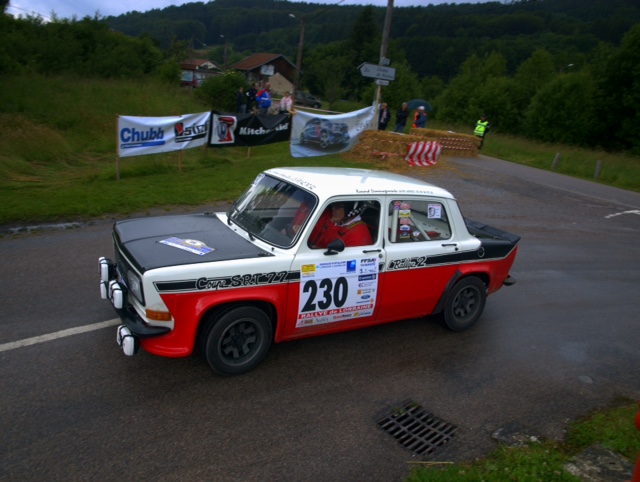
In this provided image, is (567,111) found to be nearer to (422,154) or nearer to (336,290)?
(422,154)

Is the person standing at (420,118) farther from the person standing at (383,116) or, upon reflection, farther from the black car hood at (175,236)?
the black car hood at (175,236)

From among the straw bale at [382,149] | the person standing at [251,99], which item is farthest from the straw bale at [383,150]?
the person standing at [251,99]

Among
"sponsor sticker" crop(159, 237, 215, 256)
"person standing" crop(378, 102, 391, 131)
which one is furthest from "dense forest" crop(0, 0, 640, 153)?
Answer: "sponsor sticker" crop(159, 237, 215, 256)

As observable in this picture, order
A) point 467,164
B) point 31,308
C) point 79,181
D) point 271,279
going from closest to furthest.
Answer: point 271,279 < point 31,308 < point 79,181 < point 467,164

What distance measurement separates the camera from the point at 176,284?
3945mm

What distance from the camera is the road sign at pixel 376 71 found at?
682 inches

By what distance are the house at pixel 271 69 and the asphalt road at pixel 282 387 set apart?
230 feet

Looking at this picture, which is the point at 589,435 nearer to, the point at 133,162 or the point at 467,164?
the point at 133,162

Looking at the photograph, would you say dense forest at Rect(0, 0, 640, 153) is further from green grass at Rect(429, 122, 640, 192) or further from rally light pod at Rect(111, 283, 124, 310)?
rally light pod at Rect(111, 283, 124, 310)

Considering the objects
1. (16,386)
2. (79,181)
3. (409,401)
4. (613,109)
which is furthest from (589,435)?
(613,109)

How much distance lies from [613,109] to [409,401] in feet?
131

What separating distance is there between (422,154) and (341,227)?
45.7ft

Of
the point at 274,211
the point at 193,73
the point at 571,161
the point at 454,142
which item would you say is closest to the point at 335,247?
the point at 274,211

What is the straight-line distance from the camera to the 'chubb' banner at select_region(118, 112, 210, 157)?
11.7 meters
